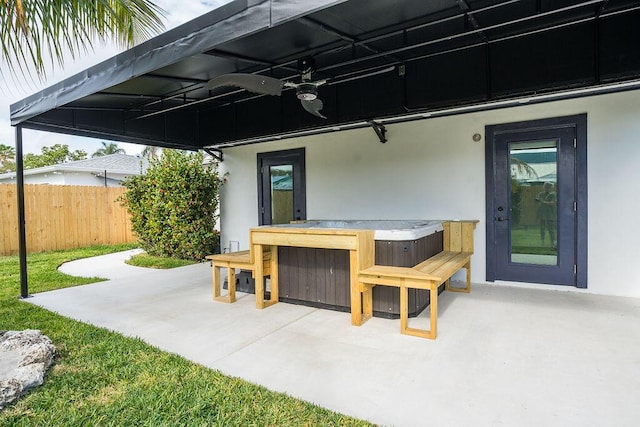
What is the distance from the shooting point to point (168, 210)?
22.7 feet

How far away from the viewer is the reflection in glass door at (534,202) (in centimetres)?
437

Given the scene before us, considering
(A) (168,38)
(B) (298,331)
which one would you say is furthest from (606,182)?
(A) (168,38)

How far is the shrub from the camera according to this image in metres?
6.84

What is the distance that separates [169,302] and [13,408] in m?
2.12

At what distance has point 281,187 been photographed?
268 inches

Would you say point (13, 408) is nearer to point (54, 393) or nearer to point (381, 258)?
point (54, 393)

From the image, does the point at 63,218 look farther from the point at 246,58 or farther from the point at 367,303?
the point at 367,303

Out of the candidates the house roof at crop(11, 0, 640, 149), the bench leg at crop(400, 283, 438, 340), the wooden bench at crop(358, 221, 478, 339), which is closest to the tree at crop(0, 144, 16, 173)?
the house roof at crop(11, 0, 640, 149)

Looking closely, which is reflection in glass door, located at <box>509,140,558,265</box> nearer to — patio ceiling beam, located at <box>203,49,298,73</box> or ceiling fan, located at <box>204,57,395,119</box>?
ceiling fan, located at <box>204,57,395,119</box>

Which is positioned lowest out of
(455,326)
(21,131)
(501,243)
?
(455,326)

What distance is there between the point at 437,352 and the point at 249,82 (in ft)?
8.68

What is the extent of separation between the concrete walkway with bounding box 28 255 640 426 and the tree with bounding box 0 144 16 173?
69.0 feet

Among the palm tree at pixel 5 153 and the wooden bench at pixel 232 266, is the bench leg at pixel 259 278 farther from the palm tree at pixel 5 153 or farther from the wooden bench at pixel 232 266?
the palm tree at pixel 5 153

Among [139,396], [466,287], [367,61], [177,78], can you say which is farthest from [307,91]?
[466,287]
